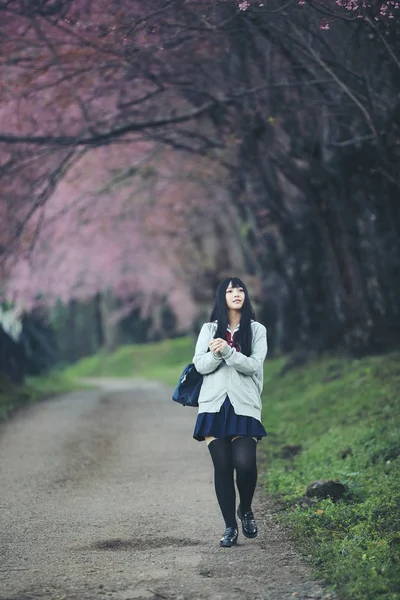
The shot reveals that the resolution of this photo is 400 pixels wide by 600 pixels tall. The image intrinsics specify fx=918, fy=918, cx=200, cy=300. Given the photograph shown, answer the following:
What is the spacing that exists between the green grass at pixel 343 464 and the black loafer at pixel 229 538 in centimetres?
47

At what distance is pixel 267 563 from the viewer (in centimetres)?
616

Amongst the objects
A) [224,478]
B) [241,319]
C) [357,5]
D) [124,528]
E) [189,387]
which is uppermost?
[357,5]

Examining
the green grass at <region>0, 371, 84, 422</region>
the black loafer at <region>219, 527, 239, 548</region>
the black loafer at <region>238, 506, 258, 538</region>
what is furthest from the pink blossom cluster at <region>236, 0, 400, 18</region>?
the green grass at <region>0, 371, 84, 422</region>

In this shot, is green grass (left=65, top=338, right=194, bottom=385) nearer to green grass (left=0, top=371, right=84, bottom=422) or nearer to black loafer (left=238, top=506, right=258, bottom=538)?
green grass (left=0, top=371, right=84, bottom=422)

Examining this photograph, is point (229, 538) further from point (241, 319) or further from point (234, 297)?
point (234, 297)

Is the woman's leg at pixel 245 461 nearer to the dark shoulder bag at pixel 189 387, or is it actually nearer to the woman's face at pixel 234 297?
the dark shoulder bag at pixel 189 387

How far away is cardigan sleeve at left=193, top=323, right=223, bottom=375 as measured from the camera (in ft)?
21.7

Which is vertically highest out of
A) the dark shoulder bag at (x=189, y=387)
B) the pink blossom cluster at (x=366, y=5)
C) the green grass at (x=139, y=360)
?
the pink blossom cluster at (x=366, y=5)

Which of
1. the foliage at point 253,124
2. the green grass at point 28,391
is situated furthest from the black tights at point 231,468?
the green grass at point 28,391

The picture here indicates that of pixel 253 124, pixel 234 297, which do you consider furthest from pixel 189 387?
pixel 253 124

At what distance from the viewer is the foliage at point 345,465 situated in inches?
230

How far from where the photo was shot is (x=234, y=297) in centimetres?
689

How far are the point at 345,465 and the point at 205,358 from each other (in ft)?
12.0

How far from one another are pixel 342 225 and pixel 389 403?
5373 mm
